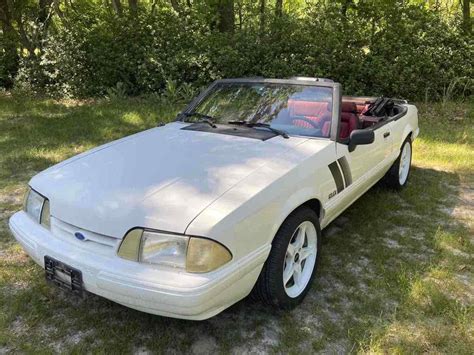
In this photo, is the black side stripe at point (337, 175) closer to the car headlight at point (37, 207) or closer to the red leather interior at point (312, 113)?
the red leather interior at point (312, 113)

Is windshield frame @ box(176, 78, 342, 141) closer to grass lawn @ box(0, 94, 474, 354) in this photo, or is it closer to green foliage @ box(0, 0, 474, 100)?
grass lawn @ box(0, 94, 474, 354)

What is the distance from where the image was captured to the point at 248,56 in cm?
961

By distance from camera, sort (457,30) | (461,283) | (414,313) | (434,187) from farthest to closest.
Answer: (457,30) → (434,187) → (461,283) → (414,313)

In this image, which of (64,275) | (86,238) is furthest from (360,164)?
(64,275)

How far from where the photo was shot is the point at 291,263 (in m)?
2.88

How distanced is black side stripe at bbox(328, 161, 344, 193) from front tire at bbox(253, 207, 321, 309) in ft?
1.27

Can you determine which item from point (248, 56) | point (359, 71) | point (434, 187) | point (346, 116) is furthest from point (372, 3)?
point (346, 116)

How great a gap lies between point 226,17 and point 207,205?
8.93m

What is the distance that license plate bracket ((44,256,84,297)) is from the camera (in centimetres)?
237

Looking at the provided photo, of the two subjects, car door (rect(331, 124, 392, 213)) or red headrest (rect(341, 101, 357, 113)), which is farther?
red headrest (rect(341, 101, 357, 113))

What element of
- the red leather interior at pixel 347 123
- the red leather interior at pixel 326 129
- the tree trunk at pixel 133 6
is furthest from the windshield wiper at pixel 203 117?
the tree trunk at pixel 133 6

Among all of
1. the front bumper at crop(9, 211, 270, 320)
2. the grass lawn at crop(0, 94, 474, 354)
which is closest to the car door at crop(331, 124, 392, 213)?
the grass lawn at crop(0, 94, 474, 354)

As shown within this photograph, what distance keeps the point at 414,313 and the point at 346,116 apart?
1877 millimetres

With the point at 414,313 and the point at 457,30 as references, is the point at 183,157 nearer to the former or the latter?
the point at 414,313
